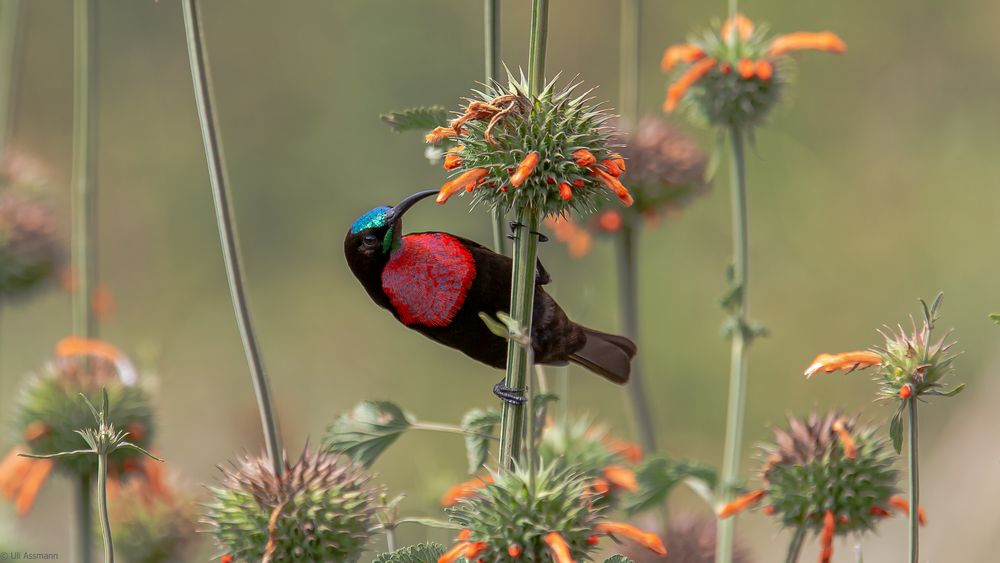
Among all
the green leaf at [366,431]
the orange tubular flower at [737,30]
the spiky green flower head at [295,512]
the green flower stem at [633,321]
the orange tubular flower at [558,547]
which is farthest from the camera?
the green flower stem at [633,321]

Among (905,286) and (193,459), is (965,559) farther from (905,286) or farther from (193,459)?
(193,459)

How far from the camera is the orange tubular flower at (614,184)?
5.71 ft

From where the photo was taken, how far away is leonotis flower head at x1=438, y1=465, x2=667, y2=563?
1.70m

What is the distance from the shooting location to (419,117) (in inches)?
78.6

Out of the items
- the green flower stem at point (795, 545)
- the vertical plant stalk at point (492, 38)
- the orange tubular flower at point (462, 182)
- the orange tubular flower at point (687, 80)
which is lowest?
the green flower stem at point (795, 545)

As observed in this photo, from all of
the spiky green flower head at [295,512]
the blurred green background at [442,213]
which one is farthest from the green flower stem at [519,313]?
the blurred green background at [442,213]

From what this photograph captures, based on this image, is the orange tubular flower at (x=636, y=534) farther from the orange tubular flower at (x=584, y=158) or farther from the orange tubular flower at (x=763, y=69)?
the orange tubular flower at (x=763, y=69)

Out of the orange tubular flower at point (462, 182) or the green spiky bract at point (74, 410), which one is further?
the green spiky bract at point (74, 410)

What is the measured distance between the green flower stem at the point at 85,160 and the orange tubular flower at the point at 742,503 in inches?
63.9

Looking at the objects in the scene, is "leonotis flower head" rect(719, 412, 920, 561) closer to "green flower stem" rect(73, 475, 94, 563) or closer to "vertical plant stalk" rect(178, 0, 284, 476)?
"vertical plant stalk" rect(178, 0, 284, 476)

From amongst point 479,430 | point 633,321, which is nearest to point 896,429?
point 479,430

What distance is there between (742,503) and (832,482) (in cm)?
18

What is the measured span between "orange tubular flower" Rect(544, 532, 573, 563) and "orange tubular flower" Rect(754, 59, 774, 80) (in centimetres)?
136

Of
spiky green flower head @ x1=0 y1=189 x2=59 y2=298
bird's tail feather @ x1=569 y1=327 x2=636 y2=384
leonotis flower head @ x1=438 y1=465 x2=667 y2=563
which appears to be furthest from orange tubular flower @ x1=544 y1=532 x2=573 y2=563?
spiky green flower head @ x1=0 y1=189 x2=59 y2=298
